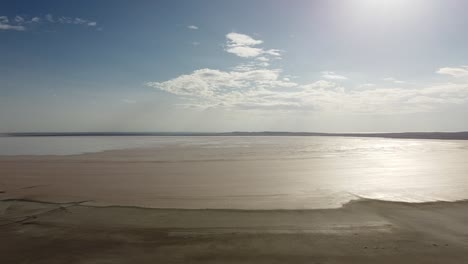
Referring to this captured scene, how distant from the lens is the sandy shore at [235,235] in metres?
7.13

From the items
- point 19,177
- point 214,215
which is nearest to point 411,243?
point 214,215

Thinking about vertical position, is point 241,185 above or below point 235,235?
above

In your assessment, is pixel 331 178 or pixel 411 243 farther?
pixel 331 178

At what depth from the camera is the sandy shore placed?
7.13 m

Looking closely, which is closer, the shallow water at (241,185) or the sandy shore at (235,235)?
the sandy shore at (235,235)

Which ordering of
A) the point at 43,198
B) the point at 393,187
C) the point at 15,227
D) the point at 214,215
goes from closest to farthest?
the point at 15,227, the point at 214,215, the point at 43,198, the point at 393,187

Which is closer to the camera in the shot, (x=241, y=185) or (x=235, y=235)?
(x=235, y=235)

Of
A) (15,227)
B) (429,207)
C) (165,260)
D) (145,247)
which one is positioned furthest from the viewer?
(429,207)

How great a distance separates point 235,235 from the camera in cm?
843

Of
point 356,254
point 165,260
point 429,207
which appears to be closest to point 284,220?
point 356,254

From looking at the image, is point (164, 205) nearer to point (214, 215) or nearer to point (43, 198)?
point (214, 215)

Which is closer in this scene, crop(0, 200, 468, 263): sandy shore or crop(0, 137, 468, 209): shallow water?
crop(0, 200, 468, 263): sandy shore

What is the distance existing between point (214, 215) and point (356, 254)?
449cm

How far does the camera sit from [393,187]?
1529cm
